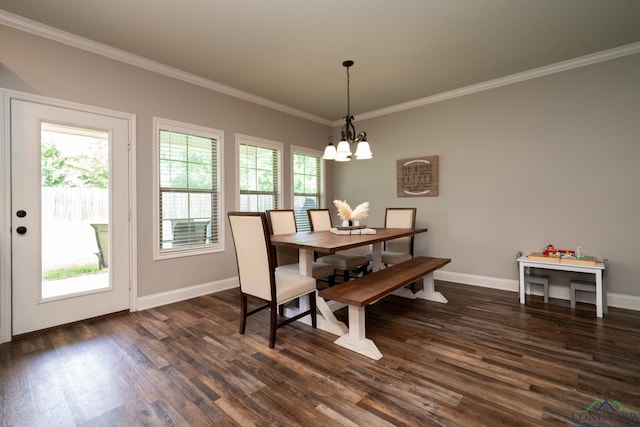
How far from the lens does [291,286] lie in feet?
7.95

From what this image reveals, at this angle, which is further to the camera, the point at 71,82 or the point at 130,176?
the point at 130,176

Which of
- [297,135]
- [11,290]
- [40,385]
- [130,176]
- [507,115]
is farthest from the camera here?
[297,135]

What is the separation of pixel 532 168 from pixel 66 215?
512cm

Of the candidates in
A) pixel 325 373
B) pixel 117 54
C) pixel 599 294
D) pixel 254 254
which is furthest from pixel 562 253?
pixel 117 54

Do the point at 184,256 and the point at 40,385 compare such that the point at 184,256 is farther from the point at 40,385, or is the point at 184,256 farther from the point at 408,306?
the point at 408,306

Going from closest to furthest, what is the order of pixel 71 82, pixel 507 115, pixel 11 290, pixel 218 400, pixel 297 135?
1. pixel 218 400
2. pixel 11 290
3. pixel 71 82
4. pixel 507 115
5. pixel 297 135

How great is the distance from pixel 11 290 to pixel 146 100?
7.14 feet

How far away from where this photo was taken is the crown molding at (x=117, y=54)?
2504 mm

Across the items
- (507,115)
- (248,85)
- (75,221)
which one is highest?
(248,85)

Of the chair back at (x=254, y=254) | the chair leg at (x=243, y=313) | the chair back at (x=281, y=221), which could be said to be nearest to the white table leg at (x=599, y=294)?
the chair back at (x=254, y=254)

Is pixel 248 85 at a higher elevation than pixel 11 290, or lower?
higher

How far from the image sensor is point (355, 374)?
6.40ft

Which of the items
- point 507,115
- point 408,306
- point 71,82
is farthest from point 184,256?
point 507,115

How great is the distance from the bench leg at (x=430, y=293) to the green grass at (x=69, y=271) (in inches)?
→ 138
